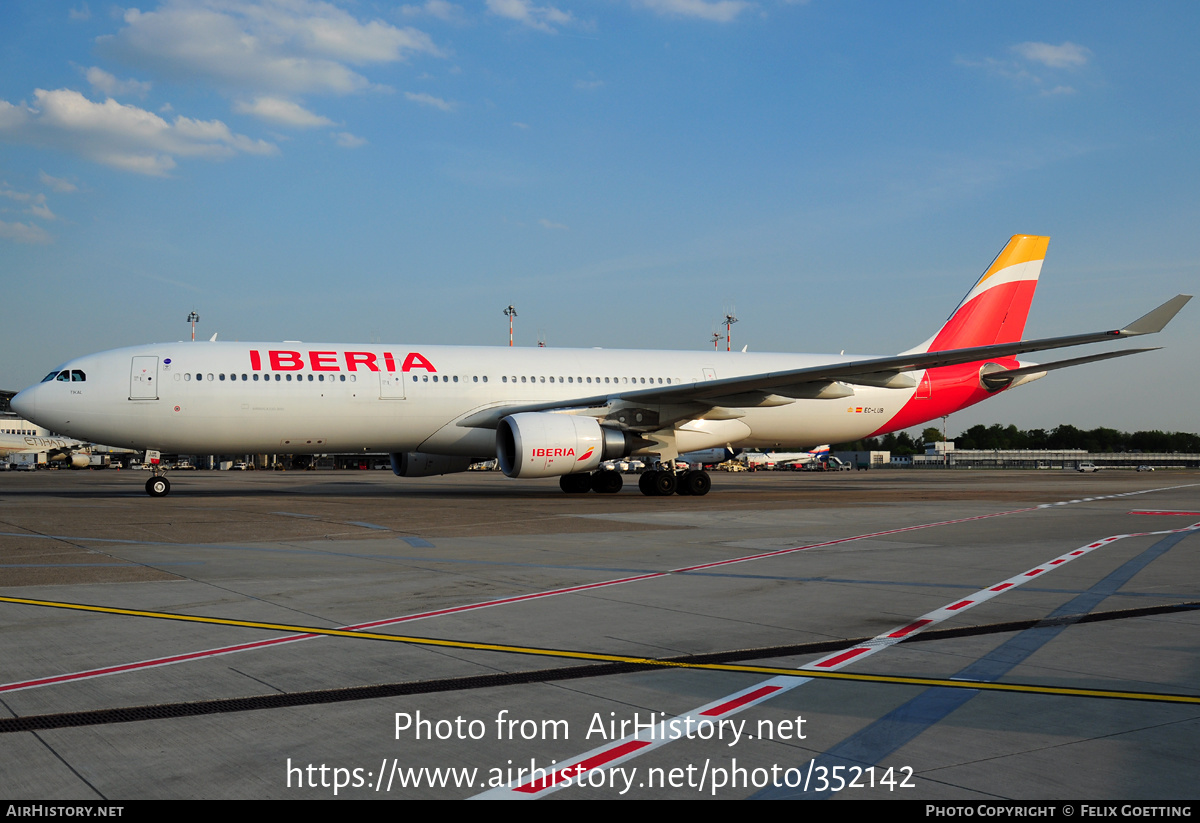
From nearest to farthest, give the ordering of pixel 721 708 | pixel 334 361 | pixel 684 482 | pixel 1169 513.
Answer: pixel 721 708
pixel 1169 513
pixel 334 361
pixel 684 482

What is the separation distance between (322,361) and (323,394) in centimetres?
89

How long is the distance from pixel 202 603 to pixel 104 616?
2.45ft

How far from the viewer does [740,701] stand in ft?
14.4

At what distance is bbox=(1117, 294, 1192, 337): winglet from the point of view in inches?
680

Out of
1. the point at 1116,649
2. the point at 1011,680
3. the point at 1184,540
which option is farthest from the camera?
the point at 1184,540

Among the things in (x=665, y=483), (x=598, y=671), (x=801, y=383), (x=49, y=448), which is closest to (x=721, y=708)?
(x=598, y=671)

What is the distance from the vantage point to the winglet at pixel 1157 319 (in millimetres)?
17266

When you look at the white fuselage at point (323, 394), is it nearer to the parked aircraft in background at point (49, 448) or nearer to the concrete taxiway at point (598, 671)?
the concrete taxiway at point (598, 671)

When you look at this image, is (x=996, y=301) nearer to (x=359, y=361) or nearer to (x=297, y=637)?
(x=359, y=361)

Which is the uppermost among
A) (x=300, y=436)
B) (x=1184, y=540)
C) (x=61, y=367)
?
(x=61, y=367)

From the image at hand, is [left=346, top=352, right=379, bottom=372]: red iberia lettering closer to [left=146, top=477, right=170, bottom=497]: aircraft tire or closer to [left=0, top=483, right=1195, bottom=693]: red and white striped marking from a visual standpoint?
[left=146, top=477, right=170, bottom=497]: aircraft tire

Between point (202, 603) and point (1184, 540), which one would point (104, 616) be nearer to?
point (202, 603)
